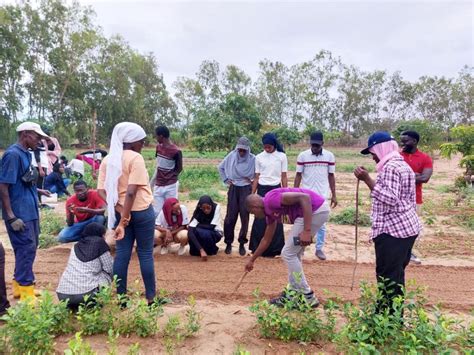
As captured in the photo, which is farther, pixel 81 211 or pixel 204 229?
pixel 204 229

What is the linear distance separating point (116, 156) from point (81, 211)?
215cm

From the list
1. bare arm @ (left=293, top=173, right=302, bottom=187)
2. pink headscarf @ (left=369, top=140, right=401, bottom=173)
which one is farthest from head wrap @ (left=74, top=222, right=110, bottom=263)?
bare arm @ (left=293, top=173, right=302, bottom=187)

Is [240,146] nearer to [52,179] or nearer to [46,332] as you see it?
[46,332]

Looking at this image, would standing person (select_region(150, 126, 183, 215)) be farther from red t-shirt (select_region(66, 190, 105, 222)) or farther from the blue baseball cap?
the blue baseball cap

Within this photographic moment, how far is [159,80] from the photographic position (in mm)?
44500

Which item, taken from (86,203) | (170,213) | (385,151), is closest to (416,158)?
(385,151)

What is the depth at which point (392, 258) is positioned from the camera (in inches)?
116

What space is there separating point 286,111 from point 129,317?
42196mm

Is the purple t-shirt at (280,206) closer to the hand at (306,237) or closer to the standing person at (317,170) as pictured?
the hand at (306,237)

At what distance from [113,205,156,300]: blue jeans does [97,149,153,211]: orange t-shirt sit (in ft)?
0.27

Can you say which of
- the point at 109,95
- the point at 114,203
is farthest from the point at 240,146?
the point at 109,95

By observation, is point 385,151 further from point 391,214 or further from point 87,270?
point 87,270

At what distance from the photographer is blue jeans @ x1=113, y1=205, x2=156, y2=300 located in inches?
133

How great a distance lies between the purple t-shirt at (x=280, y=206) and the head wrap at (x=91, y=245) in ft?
5.09
